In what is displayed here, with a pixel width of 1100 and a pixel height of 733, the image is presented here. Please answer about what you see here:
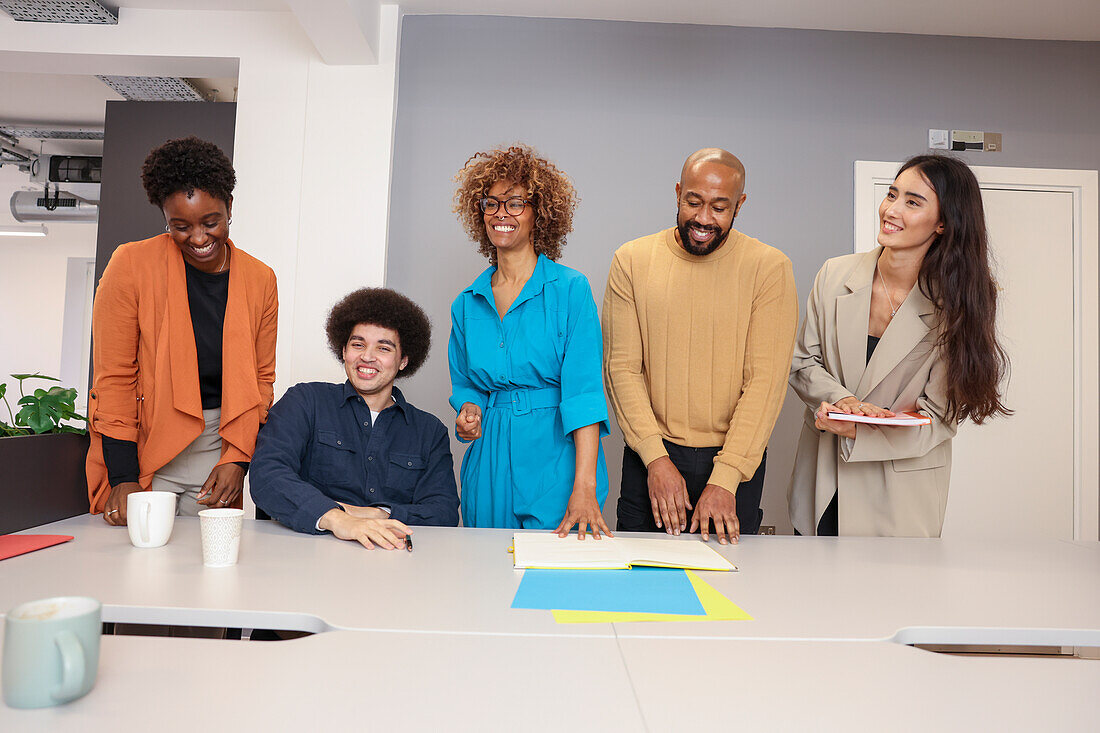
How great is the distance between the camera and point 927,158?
6.93 feet

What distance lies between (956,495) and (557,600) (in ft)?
10.3

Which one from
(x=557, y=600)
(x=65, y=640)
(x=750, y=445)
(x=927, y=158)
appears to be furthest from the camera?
(x=927, y=158)

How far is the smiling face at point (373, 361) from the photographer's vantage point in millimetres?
1897

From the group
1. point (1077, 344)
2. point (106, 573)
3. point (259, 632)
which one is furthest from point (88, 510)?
point (1077, 344)

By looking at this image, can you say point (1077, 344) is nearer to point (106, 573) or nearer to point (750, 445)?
point (750, 445)

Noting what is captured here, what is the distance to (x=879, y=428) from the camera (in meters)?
2.00

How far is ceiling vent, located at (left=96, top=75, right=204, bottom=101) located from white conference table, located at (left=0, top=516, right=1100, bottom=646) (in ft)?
12.1

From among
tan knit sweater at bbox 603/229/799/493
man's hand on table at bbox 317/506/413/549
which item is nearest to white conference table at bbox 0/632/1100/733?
man's hand on table at bbox 317/506/413/549

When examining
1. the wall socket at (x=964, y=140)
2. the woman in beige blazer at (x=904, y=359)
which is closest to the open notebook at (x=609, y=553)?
the woman in beige blazer at (x=904, y=359)

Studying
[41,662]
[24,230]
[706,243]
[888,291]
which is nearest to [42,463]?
[41,662]

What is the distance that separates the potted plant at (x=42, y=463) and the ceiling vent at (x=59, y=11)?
8.07ft

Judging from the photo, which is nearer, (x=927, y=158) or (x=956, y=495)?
(x=927, y=158)

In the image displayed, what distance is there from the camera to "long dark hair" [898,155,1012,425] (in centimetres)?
191

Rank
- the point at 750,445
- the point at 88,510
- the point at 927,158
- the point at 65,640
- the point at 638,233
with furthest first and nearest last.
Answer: the point at 638,233
the point at 927,158
the point at 750,445
the point at 88,510
the point at 65,640
